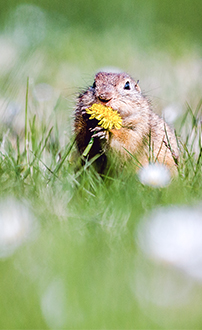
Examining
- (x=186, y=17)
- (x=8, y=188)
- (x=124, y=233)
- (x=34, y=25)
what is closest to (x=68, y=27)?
(x=34, y=25)

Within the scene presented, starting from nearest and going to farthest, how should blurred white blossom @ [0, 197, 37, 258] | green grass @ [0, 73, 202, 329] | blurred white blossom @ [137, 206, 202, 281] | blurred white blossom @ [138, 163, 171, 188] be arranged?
green grass @ [0, 73, 202, 329] → blurred white blossom @ [137, 206, 202, 281] → blurred white blossom @ [0, 197, 37, 258] → blurred white blossom @ [138, 163, 171, 188]

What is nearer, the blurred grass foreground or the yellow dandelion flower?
the blurred grass foreground

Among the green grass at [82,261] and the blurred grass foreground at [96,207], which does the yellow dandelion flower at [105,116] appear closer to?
the blurred grass foreground at [96,207]

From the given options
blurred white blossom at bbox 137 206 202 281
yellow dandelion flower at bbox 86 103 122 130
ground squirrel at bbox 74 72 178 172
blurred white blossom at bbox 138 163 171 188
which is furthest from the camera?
ground squirrel at bbox 74 72 178 172

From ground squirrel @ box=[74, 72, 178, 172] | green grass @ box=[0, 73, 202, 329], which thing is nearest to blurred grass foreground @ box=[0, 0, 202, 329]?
green grass @ box=[0, 73, 202, 329]

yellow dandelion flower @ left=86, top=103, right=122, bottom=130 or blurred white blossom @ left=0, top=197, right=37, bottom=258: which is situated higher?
yellow dandelion flower @ left=86, top=103, right=122, bottom=130

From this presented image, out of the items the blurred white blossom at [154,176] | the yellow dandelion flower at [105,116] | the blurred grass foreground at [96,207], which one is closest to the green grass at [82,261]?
the blurred grass foreground at [96,207]

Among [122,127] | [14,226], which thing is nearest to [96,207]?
[14,226]

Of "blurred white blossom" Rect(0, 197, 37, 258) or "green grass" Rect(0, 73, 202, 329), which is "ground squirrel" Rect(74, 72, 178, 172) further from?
"blurred white blossom" Rect(0, 197, 37, 258)
